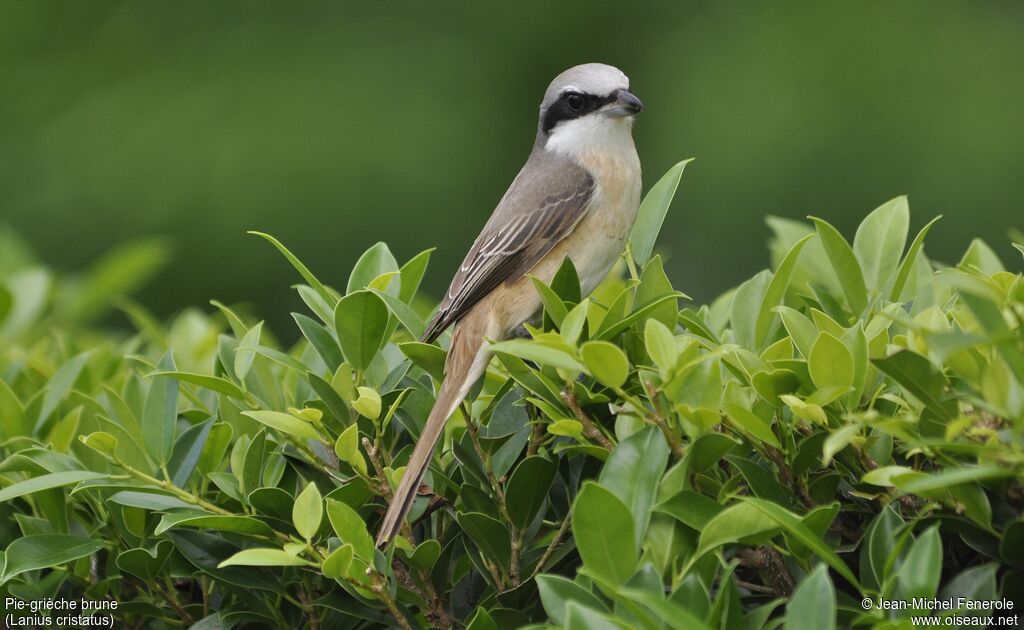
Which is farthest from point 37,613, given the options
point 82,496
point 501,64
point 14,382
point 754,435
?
point 501,64

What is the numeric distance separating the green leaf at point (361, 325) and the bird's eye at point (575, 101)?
1.54 meters

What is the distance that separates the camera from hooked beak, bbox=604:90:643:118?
10.8 ft

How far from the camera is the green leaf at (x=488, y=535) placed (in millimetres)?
1917

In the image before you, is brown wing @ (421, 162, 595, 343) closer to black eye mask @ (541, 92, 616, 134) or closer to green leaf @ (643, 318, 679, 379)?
black eye mask @ (541, 92, 616, 134)

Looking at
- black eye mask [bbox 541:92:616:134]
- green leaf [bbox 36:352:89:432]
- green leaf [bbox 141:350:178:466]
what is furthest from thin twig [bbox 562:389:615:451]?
black eye mask [bbox 541:92:616:134]

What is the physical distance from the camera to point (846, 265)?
2.14m

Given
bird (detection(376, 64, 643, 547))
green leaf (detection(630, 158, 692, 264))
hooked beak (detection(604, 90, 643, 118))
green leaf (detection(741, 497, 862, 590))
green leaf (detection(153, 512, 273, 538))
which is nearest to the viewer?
green leaf (detection(741, 497, 862, 590))

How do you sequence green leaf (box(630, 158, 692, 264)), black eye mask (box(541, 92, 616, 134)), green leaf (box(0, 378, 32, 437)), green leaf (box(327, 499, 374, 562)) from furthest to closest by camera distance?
black eye mask (box(541, 92, 616, 134))
green leaf (box(0, 378, 32, 437))
green leaf (box(630, 158, 692, 264))
green leaf (box(327, 499, 374, 562))

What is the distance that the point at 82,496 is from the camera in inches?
92.0

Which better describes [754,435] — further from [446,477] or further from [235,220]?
[235,220]

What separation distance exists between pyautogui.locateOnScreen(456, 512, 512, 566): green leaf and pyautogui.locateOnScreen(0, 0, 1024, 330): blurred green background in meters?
5.54

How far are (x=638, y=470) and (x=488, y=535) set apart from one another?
34cm

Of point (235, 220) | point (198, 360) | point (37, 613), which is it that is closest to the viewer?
point (37, 613)

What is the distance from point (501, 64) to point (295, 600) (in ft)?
21.8
